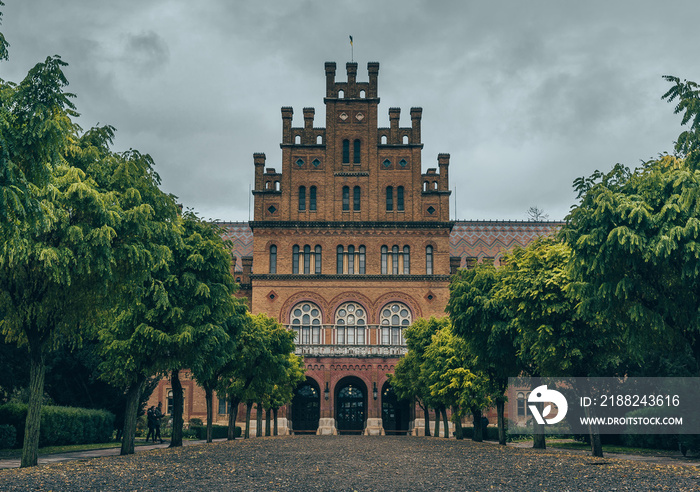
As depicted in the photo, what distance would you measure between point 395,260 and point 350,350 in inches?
330

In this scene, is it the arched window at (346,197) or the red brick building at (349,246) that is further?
the arched window at (346,197)

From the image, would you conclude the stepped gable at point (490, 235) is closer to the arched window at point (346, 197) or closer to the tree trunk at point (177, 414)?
the arched window at point (346, 197)

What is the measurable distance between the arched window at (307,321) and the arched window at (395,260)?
23.3 feet

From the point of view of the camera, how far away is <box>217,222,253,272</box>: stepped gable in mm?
69625

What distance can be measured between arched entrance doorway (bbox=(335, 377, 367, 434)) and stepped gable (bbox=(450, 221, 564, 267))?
54.9 feet

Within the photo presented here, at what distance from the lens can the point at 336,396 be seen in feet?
184

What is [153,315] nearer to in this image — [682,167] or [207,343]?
[207,343]

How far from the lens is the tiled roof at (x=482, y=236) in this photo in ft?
222

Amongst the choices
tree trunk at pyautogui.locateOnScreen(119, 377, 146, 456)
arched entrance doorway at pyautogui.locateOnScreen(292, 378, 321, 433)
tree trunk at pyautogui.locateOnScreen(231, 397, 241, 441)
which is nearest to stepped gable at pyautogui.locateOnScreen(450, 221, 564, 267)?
arched entrance doorway at pyautogui.locateOnScreen(292, 378, 321, 433)

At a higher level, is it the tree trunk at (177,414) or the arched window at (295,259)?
the arched window at (295,259)

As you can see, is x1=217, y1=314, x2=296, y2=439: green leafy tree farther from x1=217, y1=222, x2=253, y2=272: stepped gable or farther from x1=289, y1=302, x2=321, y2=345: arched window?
x1=217, y1=222, x2=253, y2=272: stepped gable

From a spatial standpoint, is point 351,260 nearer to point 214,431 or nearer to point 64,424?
point 214,431

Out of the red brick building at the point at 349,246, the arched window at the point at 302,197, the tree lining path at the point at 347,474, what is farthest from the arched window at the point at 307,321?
the tree lining path at the point at 347,474

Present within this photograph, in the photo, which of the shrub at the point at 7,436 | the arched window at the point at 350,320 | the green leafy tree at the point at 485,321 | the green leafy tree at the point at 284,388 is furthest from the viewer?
the arched window at the point at 350,320
